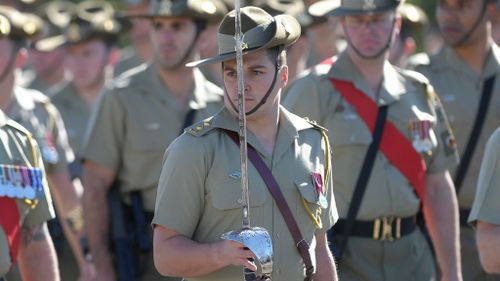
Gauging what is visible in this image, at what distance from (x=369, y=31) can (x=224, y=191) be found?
2863 mm

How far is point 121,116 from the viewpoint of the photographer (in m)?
11.1

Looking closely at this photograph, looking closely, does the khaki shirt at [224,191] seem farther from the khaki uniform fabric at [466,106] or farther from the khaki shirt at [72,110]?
the khaki shirt at [72,110]

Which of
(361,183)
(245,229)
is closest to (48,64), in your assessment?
(361,183)

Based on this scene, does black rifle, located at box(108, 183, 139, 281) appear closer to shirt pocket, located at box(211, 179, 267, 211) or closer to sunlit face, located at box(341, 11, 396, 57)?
sunlit face, located at box(341, 11, 396, 57)

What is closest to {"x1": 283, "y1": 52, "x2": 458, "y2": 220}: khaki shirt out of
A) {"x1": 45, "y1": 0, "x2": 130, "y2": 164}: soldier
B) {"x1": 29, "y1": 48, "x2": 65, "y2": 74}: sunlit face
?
{"x1": 45, "y1": 0, "x2": 130, "y2": 164}: soldier

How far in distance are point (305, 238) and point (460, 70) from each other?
4519mm

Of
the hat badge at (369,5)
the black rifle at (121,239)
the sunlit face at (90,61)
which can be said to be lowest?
the black rifle at (121,239)

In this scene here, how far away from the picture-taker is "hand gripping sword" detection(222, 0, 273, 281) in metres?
7.16

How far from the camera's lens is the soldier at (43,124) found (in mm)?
10625

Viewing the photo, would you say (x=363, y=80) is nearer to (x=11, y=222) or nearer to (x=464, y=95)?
(x=464, y=95)

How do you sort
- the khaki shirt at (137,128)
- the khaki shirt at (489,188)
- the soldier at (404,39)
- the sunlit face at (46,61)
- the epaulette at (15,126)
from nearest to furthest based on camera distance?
the khaki shirt at (489,188)
the epaulette at (15,126)
the khaki shirt at (137,128)
the soldier at (404,39)
the sunlit face at (46,61)

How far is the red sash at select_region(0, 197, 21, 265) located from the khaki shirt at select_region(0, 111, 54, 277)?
0.03 metres

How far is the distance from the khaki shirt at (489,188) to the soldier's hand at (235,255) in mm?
1537

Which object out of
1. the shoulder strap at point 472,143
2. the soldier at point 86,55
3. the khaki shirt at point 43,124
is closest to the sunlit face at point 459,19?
the shoulder strap at point 472,143
